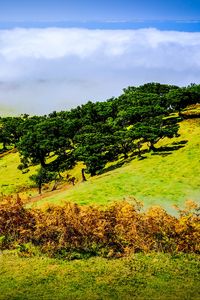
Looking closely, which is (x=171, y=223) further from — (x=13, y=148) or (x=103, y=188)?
(x=13, y=148)

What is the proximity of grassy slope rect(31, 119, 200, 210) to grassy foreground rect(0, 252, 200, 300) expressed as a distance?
1897 centimetres

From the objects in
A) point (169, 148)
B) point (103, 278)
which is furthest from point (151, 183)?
point (103, 278)

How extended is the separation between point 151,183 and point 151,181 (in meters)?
1.19

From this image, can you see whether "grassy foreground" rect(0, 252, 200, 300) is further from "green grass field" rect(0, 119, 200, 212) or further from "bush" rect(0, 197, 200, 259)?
"green grass field" rect(0, 119, 200, 212)

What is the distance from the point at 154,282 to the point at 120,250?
6.37m

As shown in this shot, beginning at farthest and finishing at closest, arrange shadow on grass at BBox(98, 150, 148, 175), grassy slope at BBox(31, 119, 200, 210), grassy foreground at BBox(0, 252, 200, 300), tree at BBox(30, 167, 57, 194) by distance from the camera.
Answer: shadow on grass at BBox(98, 150, 148, 175) < tree at BBox(30, 167, 57, 194) < grassy slope at BBox(31, 119, 200, 210) < grassy foreground at BBox(0, 252, 200, 300)

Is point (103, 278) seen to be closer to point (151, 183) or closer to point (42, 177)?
point (151, 183)

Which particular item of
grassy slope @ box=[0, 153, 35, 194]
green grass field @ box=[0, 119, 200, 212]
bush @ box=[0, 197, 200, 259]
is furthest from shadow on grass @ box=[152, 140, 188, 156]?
bush @ box=[0, 197, 200, 259]

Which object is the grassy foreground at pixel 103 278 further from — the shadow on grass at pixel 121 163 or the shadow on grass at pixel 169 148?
the shadow on grass at pixel 169 148

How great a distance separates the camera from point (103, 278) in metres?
29.1

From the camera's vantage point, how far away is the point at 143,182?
63375 millimetres

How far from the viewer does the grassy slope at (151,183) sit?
5494 cm

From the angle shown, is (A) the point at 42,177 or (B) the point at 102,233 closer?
(B) the point at 102,233

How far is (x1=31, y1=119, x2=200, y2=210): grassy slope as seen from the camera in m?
54.9
